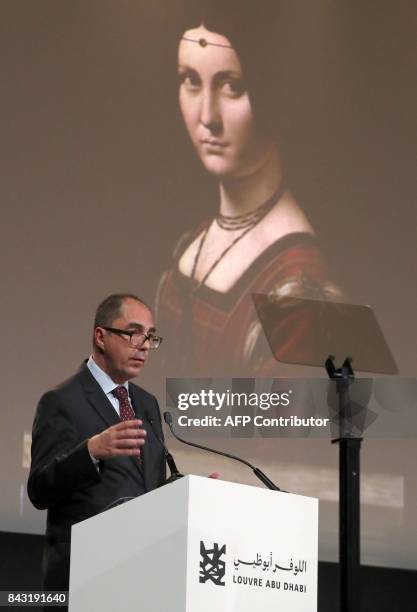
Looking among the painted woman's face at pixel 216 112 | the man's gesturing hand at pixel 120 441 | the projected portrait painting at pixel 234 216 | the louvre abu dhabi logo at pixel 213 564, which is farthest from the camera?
the painted woman's face at pixel 216 112

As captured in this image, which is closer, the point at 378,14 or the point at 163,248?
the point at 163,248

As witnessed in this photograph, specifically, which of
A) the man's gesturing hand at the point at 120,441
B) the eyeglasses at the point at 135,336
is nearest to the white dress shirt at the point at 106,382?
the eyeglasses at the point at 135,336

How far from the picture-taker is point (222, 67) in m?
6.04

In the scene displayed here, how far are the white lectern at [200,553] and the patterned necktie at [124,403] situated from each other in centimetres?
98

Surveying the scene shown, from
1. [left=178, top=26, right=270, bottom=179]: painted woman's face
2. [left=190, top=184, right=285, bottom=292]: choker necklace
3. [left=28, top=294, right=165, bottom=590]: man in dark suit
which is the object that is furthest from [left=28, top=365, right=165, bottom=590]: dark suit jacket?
[left=178, top=26, right=270, bottom=179]: painted woman's face

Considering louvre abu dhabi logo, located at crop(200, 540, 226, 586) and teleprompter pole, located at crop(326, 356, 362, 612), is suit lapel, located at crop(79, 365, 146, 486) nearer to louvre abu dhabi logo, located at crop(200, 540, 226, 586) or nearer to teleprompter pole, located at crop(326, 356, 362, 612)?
teleprompter pole, located at crop(326, 356, 362, 612)

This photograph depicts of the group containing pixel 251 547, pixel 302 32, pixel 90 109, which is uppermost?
pixel 302 32

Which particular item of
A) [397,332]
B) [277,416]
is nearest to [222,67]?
[397,332]

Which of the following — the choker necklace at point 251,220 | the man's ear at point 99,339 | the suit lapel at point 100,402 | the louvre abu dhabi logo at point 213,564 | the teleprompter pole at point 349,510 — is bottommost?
the louvre abu dhabi logo at point 213,564

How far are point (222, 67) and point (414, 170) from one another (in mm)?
1075

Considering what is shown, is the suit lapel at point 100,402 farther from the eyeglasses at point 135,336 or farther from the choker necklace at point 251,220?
the choker necklace at point 251,220

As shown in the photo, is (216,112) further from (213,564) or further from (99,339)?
(213,564)

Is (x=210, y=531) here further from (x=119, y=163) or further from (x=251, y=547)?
(x=119, y=163)

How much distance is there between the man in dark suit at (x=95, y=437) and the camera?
11.2 ft
